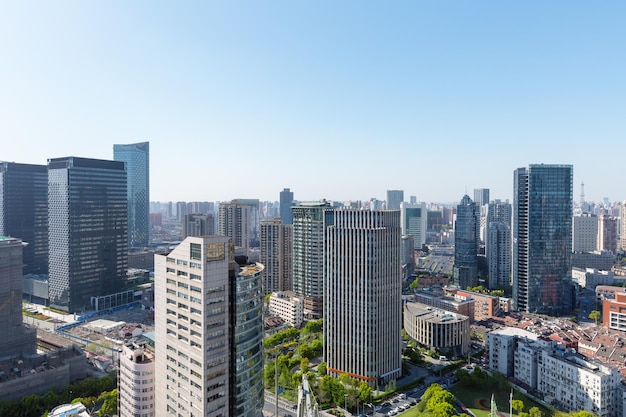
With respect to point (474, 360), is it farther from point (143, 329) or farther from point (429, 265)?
point (429, 265)

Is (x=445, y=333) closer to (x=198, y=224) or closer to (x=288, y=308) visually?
(x=288, y=308)

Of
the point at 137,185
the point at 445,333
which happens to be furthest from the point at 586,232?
the point at 137,185

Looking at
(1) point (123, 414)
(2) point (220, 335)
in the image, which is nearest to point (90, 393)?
(1) point (123, 414)

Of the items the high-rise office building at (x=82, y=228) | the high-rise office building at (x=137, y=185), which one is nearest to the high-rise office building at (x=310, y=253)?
the high-rise office building at (x=82, y=228)

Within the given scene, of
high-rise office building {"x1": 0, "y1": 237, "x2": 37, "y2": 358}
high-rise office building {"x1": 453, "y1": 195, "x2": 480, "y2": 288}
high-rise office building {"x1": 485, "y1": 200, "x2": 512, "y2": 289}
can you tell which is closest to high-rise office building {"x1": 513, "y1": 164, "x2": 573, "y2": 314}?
high-rise office building {"x1": 485, "y1": 200, "x2": 512, "y2": 289}

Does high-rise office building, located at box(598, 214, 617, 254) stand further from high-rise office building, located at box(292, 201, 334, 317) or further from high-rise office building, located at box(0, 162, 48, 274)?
high-rise office building, located at box(0, 162, 48, 274)
